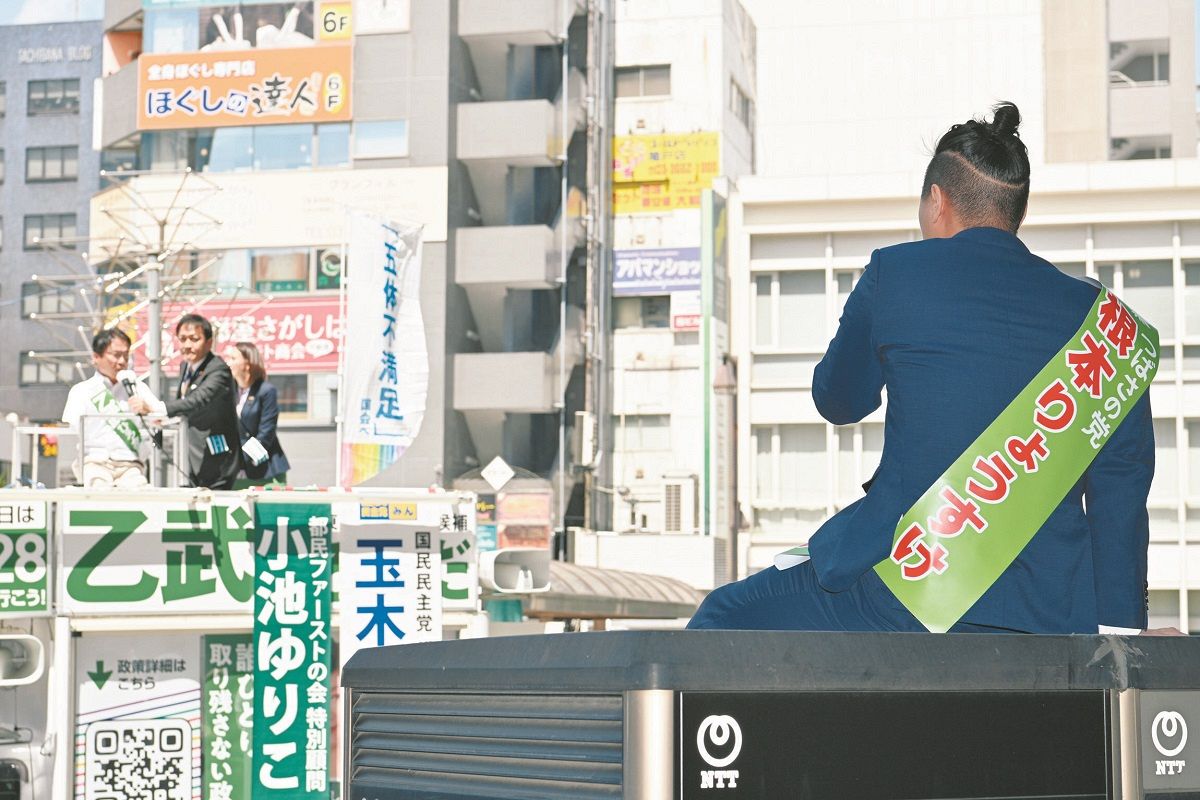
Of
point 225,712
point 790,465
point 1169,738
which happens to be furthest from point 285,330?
point 1169,738

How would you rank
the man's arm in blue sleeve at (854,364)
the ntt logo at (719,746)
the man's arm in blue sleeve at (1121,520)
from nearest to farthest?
1. the ntt logo at (719,746)
2. the man's arm in blue sleeve at (1121,520)
3. the man's arm in blue sleeve at (854,364)

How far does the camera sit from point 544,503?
124 ft

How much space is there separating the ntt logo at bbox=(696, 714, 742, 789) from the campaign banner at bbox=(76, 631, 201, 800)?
9.81m

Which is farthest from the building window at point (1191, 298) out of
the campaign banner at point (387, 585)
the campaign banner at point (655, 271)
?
the campaign banner at point (387, 585)

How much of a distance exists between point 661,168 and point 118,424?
1304 inches

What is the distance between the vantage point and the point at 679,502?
3925 cm

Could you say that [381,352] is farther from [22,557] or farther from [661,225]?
[661,225]

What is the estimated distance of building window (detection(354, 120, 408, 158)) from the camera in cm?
→ 3784

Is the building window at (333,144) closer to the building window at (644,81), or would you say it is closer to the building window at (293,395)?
the building window at (293,395)

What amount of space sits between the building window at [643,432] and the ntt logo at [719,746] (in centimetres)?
4056

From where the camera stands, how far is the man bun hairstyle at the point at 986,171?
2873 millimetres

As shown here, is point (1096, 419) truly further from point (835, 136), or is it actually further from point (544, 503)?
point (835, 136)

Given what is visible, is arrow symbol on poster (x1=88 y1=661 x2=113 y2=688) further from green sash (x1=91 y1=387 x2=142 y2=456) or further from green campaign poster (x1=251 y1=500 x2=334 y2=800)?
green sash (x1=91 y1=387 x2=142 y2=456)

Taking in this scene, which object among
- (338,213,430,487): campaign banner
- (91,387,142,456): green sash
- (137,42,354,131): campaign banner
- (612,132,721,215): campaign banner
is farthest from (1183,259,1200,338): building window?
(91,387,142,456): green sash
